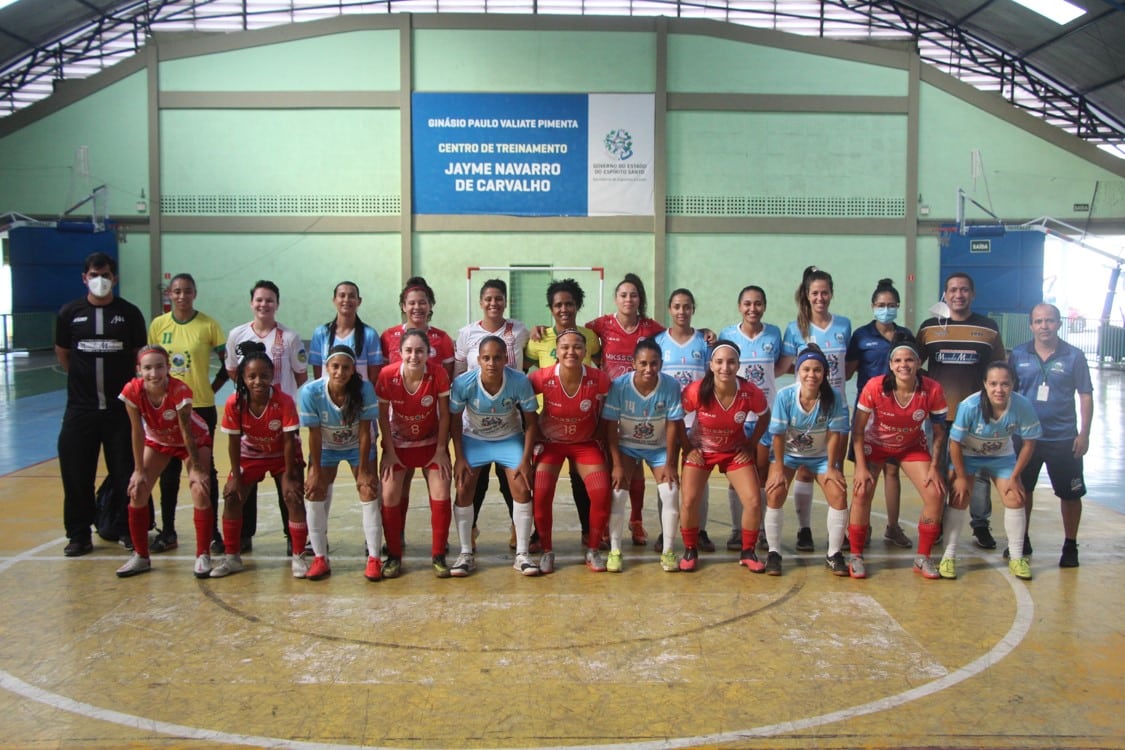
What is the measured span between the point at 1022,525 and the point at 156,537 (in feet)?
19.3

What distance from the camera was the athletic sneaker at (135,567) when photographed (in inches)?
224

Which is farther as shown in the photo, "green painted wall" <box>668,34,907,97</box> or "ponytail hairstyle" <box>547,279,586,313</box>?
"green painted wall" <box>668,34,907,97</box>

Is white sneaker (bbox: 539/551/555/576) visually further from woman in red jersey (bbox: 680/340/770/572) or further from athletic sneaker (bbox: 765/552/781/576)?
athletic sneaker (bbox: 765/552/781/576)

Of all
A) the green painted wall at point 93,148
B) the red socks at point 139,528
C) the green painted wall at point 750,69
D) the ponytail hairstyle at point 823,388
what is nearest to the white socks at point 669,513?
the ponytail hairstyle at point 823,388

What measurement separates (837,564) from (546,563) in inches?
73.9

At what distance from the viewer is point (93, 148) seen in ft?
73.6

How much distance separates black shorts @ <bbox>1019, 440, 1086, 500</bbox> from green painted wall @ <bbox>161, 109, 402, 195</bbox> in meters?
18.2

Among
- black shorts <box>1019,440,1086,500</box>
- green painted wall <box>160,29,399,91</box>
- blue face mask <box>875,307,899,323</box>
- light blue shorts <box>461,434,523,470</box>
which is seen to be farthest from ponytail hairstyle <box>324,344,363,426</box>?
green painted wall <box>160,29,399,91</box>

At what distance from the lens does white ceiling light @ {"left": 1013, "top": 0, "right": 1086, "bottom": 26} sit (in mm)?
23297

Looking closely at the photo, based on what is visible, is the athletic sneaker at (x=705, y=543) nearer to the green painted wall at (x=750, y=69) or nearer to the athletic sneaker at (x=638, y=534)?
the athletic sneaker at (x=638, y=534)

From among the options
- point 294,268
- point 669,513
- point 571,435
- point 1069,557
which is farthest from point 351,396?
point 294,268

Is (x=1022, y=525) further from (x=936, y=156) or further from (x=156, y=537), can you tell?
(x=936, y=156)

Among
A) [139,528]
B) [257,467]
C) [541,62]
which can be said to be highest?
[541,62]

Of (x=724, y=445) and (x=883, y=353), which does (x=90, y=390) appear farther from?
(x=883, y=353)
